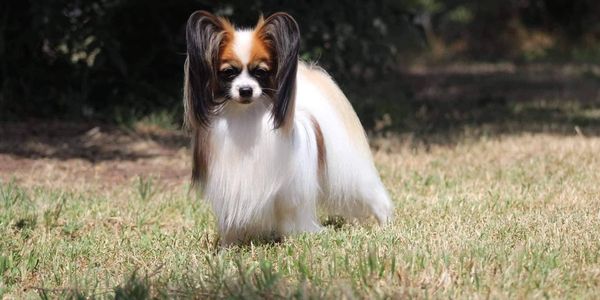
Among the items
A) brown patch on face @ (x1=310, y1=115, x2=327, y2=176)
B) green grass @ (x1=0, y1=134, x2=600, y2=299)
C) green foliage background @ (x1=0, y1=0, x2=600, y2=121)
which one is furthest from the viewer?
green foliage background @ (x1=0, y1=0, x2=600, y2=121)

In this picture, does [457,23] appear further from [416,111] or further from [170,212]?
[170,212]

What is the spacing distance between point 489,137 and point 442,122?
141 cm

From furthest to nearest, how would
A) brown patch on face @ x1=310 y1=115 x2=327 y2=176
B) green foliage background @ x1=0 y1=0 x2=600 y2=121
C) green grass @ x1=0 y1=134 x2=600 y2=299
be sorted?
1. green foliage background @ x1=0 y1=0 x2=600 y2=121
2. brown patch on face @ x1=310 y1=115 x2=327 y2=176
3. green grass @ x1=0 y1=134 x2=600 y2=299

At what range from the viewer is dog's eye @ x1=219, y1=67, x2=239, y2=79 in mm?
4621

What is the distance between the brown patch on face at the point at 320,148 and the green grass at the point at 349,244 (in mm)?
360

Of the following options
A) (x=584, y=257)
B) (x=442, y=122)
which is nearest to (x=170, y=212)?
(x=584, y=257)

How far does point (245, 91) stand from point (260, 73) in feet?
0.51

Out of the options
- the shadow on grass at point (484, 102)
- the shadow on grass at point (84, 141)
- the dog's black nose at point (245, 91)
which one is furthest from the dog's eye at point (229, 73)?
the shadow on grass at point (484, 102)

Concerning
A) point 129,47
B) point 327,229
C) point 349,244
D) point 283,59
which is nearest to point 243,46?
point 283,59

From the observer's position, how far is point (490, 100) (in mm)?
12266

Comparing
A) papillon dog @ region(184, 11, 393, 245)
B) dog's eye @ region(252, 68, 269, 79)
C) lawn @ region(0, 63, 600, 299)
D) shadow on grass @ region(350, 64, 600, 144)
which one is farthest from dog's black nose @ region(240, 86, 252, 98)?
shadow on grass @ region(350, 64, 600, 144)

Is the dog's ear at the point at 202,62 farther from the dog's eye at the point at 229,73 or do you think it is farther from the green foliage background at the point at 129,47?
the green foliage background at the point at 129,47

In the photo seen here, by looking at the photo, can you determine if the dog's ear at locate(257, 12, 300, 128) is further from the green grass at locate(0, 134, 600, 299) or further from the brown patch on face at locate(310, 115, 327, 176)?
the green grass at locate(0, 134, 600, 299)

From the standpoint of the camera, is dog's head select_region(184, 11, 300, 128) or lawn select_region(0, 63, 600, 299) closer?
lawn select_region(0, 63, 600, 299)
